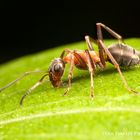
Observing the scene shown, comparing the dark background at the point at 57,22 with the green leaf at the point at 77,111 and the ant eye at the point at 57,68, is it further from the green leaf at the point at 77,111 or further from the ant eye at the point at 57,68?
the green leaf at the point at 77,111

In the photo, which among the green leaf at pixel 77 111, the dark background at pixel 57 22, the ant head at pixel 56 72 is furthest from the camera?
the dark background at pixel 57 22

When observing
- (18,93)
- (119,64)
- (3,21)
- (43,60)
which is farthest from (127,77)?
(3,21)

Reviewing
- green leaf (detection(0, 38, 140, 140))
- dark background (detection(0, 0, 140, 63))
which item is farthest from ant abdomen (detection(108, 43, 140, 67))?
dark background (detection(0, 0, 140, 63))

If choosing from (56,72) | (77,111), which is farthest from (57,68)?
(77,111)

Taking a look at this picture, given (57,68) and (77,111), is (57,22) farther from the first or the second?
(77,111)

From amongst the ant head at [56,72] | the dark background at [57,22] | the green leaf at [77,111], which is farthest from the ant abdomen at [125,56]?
the dark background at [57,22]

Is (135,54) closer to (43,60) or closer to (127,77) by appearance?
(127,77)

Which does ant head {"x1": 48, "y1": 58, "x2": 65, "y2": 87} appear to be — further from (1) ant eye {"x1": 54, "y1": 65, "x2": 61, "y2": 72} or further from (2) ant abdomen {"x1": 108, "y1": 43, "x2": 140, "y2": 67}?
(2) ant abdomen {"x1": 108, "y1": 43, "x2": 140, "y2": 67}
